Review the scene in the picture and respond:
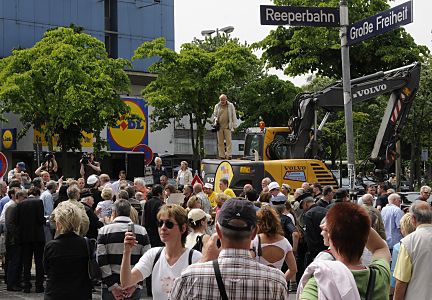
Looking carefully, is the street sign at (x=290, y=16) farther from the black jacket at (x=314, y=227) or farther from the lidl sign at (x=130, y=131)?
the lidl sign at (x=130, y=131)

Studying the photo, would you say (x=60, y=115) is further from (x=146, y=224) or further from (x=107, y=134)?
(x=146, y=224)

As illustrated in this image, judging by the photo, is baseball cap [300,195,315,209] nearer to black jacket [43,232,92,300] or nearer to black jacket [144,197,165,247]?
black jacket [144,197,165,247]

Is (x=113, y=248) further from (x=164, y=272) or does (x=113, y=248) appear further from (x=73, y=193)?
(x=73, y=193)

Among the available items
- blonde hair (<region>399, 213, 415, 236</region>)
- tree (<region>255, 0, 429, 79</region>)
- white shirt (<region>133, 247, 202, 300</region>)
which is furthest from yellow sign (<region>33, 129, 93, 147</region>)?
white shirt (<region>133, 247, 202, 300</region>)

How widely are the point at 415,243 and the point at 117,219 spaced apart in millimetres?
2905

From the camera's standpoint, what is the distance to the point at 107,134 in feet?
165

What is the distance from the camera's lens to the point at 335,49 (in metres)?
36.0

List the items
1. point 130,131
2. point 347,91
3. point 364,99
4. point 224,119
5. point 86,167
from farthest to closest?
point 130,131 → point 86,167 → point 364,99 → point 224,119 → point 347,91

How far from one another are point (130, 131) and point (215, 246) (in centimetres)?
4645

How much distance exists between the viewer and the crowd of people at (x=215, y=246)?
4.41 metres

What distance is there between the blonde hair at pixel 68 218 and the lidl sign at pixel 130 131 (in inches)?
1658

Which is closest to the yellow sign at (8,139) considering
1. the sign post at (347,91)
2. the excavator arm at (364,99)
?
the excavator arm at (364,99)

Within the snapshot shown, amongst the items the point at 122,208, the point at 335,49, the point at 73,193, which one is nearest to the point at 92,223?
the point at 73,193

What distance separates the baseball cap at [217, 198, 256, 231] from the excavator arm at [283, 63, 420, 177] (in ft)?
57.2
